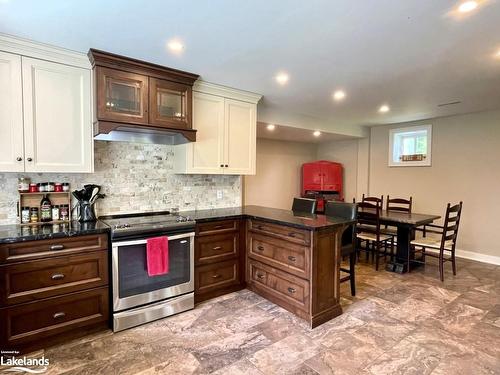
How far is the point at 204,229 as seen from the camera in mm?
3008

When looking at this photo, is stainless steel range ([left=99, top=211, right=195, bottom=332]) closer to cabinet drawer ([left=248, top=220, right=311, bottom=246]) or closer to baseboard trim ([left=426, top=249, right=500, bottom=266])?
cabinet drawer ([left=248, top=220, right=311, bottom=246])

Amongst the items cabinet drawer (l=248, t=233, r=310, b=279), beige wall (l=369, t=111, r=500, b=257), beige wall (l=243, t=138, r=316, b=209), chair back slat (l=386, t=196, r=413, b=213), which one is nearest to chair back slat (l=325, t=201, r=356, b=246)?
cabinet drawer (l=248, t=233, r=310, b=279)

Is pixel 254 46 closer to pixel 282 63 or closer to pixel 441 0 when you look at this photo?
pixel 282 63

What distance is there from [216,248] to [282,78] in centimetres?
198

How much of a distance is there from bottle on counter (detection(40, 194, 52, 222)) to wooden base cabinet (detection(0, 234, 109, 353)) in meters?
0.58

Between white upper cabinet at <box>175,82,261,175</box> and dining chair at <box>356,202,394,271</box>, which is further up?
white upper cabinet at <box>175,82,261,175</box>

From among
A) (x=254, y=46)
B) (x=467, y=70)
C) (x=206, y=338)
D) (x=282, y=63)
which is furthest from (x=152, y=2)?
(x=467, y=70)

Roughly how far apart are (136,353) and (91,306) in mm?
569

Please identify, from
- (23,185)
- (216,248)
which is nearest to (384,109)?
(216,248)

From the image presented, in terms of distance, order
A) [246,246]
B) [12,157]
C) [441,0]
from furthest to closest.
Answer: [246,246], [12,157], [441,0]

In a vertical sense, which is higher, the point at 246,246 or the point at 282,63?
the point at 282,63

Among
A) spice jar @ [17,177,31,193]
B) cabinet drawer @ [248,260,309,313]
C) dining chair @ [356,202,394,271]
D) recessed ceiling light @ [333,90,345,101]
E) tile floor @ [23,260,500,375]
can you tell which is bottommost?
tile floor @ [23,260,500,375]

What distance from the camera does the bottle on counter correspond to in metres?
2.60

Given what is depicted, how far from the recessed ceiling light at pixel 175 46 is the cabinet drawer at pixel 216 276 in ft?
6.84
